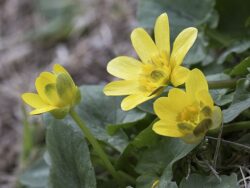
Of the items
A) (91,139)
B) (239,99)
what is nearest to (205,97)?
(239,99)

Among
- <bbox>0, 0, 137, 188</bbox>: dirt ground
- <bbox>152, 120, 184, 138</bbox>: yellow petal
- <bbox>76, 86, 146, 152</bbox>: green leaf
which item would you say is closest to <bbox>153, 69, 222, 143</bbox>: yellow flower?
<bbox>152, 120, 184, 138</bbox>: yellow petal

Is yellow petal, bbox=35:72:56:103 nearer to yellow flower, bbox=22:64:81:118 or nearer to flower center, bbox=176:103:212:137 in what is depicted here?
yellow flower, bbox=22:64:81:118

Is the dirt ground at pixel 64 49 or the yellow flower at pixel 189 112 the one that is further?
the dirt ground at pixel 64 49

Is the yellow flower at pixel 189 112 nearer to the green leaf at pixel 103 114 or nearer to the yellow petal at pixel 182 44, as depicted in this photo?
the yellow petal at pixel 182 44

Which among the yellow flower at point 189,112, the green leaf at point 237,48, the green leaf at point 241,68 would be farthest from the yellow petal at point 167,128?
the green leaf at point 237,48

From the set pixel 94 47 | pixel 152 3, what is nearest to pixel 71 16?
pixel 94 47

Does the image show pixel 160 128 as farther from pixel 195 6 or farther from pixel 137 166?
pixel 195 6

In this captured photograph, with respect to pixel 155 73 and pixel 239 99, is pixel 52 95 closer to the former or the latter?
pixel 155 73
